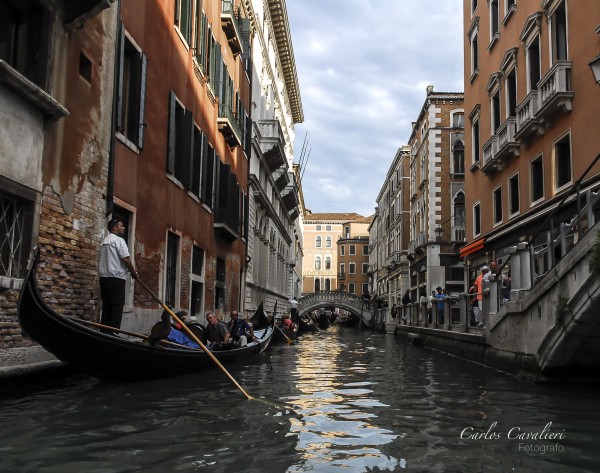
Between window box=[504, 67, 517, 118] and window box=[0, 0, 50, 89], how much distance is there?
37.2 ft

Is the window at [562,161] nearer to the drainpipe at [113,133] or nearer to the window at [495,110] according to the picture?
the window at [495,110]

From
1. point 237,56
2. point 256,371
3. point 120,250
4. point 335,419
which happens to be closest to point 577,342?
point 335,419

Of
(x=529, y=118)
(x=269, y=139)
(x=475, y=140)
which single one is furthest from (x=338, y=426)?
(x=269, y=139)

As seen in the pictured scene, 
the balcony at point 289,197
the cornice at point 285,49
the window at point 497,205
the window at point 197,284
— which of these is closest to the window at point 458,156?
the balcony at point 289,197

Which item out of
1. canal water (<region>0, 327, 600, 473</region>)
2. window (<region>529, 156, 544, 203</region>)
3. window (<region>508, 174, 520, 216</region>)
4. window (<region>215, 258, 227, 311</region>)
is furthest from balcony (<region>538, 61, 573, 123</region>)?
window (<region>215, 258, 227, 311</region>)

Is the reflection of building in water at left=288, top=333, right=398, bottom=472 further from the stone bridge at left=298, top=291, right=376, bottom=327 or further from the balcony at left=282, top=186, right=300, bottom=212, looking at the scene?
the stone bridge at left=298, top=291, right=376, bottom=327

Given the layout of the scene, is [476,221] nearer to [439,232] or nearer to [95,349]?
[439,232]

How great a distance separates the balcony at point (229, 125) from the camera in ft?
48.0

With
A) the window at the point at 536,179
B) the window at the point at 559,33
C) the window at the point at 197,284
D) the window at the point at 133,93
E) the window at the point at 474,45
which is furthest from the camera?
the window at the point at 474,45

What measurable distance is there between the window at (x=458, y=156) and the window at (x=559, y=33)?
1519 centimetres

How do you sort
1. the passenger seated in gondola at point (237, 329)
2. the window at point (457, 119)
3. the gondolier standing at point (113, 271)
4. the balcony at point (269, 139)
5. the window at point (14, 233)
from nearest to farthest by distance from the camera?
1. the window at point (14, 233)
2. the gondolier standing at point (113, 271)
3. the passenger seated in gondola at point (237, 329)
4. the balcony at point (269, 139)
5. the window at point (457, 119)

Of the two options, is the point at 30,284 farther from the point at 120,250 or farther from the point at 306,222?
the point at 306,222

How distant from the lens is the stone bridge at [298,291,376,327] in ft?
143

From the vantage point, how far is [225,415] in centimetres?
521
